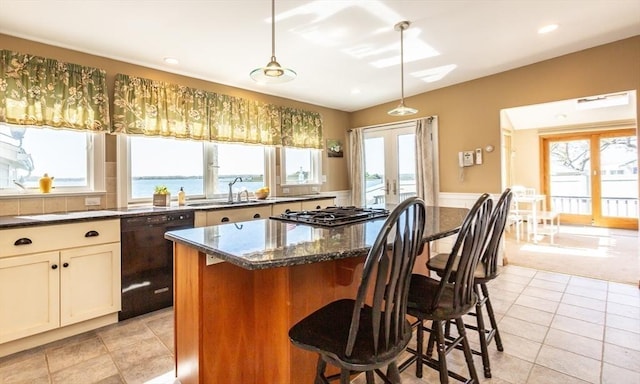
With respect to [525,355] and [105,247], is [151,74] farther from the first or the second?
[525,355]

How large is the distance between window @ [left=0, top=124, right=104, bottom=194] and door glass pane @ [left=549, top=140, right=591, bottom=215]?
28.0 ft

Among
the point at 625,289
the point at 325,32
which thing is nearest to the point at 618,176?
the point at 625,289

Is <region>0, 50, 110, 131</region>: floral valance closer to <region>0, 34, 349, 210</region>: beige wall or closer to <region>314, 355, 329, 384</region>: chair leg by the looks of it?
<region>0, 34, 349, 210</region>: beige wall

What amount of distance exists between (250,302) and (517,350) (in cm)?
188

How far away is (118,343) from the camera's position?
235cm

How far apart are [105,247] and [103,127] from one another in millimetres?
1232

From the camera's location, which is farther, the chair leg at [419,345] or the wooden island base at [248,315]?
the chair leg at [419,345]

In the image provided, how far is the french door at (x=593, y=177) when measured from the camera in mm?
6305

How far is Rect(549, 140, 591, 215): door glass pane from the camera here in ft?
22.2

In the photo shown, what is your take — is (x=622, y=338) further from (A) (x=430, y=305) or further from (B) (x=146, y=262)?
(B) (x=146, y=262)

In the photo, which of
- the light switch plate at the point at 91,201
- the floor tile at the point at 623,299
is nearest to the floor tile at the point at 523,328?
the floor tile at the point at 623,299

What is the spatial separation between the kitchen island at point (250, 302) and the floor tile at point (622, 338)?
1745mm

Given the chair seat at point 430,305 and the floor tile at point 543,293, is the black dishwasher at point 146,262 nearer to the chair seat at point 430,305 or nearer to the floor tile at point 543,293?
the chair seat at point 430,305

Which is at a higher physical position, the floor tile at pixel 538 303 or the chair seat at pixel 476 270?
the chair seat at pixel 476 270
